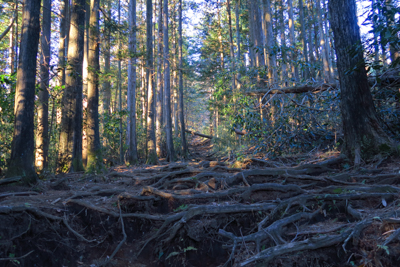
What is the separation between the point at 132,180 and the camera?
7805 mm

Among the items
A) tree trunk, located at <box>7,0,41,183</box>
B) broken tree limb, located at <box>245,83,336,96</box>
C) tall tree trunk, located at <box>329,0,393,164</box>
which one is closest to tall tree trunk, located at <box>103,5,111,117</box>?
tree trunk, located at <box>7,0,41,183</box>

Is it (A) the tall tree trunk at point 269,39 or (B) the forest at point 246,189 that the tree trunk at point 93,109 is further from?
(A) the tall tree trunk at point 269,39

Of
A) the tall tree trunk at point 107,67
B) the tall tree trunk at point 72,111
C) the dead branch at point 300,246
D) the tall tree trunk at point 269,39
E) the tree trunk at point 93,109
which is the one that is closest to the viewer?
the dead branch at point 300,246

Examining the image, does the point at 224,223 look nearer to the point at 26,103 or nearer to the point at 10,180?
the point at 10,180

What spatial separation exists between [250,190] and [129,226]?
7.63ft

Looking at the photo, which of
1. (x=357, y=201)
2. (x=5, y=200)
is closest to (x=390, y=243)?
(x=357, y=201)

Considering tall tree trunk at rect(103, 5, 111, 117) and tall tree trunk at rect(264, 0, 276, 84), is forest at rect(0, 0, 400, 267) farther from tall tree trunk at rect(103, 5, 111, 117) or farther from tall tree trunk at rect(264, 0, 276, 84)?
tall tree trunk at rect(264, 0, 276, 84)

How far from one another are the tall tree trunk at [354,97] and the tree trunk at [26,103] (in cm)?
670

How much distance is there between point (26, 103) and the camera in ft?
19.4

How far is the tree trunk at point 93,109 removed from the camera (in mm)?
8930

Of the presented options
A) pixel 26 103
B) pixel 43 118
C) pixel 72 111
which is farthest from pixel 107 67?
pixel 26 103

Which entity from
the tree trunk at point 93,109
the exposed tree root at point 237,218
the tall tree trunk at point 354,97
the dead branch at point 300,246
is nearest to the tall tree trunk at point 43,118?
the tree trunk at point 93,109

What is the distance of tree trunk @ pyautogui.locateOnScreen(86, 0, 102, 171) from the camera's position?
29.3 feet

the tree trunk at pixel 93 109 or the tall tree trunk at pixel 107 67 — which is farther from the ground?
the tall tree trunk at pixel 107 67
